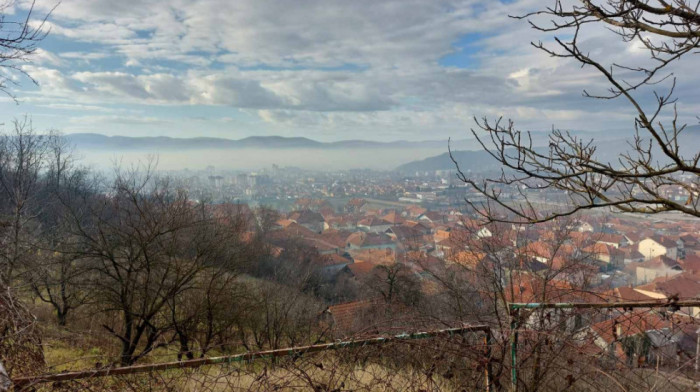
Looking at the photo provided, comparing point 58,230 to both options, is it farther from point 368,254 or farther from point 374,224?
point 374,224

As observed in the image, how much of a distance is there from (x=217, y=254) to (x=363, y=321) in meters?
5.57

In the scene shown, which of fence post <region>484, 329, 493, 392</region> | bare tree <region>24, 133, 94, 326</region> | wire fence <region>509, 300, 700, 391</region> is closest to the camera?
wire fence <region>509, 300, 700, 391</region>

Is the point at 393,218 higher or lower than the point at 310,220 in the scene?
higher

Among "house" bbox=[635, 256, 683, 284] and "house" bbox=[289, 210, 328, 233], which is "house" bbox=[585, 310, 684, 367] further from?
"house" bbox=[289, 210, 328, 233]

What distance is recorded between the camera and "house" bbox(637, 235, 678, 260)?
26.4m

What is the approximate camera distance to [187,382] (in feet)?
10.0

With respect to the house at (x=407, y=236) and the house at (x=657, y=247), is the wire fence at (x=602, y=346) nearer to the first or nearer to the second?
the house at (x=407, y=236)

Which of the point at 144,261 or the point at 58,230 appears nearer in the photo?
the point at 144,261

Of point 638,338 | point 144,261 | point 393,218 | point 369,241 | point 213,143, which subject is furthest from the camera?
point 213,143

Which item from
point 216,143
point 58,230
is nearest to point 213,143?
point 216,143

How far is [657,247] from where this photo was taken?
87.7 feet

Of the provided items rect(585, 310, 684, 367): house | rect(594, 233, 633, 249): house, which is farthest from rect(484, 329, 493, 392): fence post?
rect(594, 233, 633, 249): house

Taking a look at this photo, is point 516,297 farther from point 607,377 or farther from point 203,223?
point 203,223

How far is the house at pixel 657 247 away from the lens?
1041 inches
